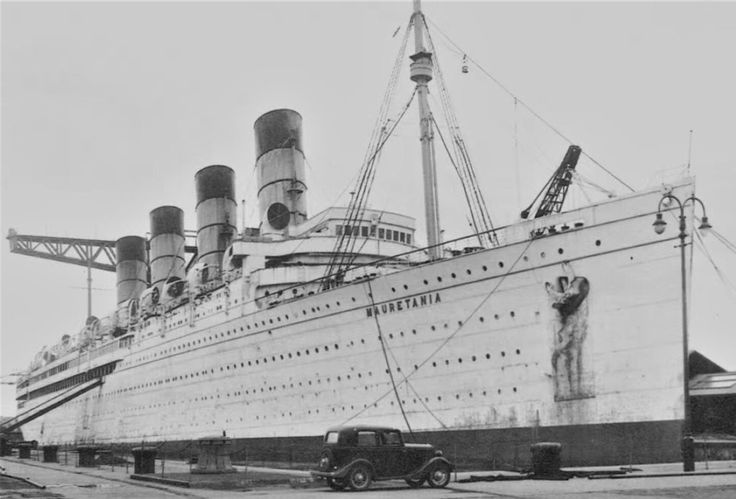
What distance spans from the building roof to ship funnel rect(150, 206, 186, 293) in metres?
25.0

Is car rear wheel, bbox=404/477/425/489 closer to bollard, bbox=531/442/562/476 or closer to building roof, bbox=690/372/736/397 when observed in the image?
bollard, bbox=531/442/562/476

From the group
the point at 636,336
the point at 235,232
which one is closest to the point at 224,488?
the point at 636,336

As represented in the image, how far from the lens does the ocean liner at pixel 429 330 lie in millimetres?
15039

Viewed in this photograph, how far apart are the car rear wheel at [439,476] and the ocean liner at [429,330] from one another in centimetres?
504

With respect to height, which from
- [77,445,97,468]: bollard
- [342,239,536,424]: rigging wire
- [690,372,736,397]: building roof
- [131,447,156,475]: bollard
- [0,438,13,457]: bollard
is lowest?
[0,438,13,457]: bollard

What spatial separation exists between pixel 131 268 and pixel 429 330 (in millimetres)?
28073

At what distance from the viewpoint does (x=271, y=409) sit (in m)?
21.1

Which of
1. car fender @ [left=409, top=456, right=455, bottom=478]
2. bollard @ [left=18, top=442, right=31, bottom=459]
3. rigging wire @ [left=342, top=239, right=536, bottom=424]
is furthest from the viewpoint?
bollard @ [left=18, top=442, right=31, bottom=459]

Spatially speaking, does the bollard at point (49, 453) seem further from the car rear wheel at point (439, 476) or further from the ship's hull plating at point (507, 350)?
the car rear wheel at point (439, 476)

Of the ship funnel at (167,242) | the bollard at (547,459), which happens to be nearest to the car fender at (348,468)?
the bollard at (547,459)

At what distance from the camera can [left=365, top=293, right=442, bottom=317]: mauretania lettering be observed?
690 inches

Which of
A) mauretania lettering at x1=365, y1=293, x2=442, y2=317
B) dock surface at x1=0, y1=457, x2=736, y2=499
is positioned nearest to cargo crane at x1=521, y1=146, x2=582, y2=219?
mauretania lettering at x1=365, y1=293, x2=442, y2=317

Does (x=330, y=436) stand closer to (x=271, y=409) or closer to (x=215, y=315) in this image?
(x=271, y=409)

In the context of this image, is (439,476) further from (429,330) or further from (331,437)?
(429,330)
